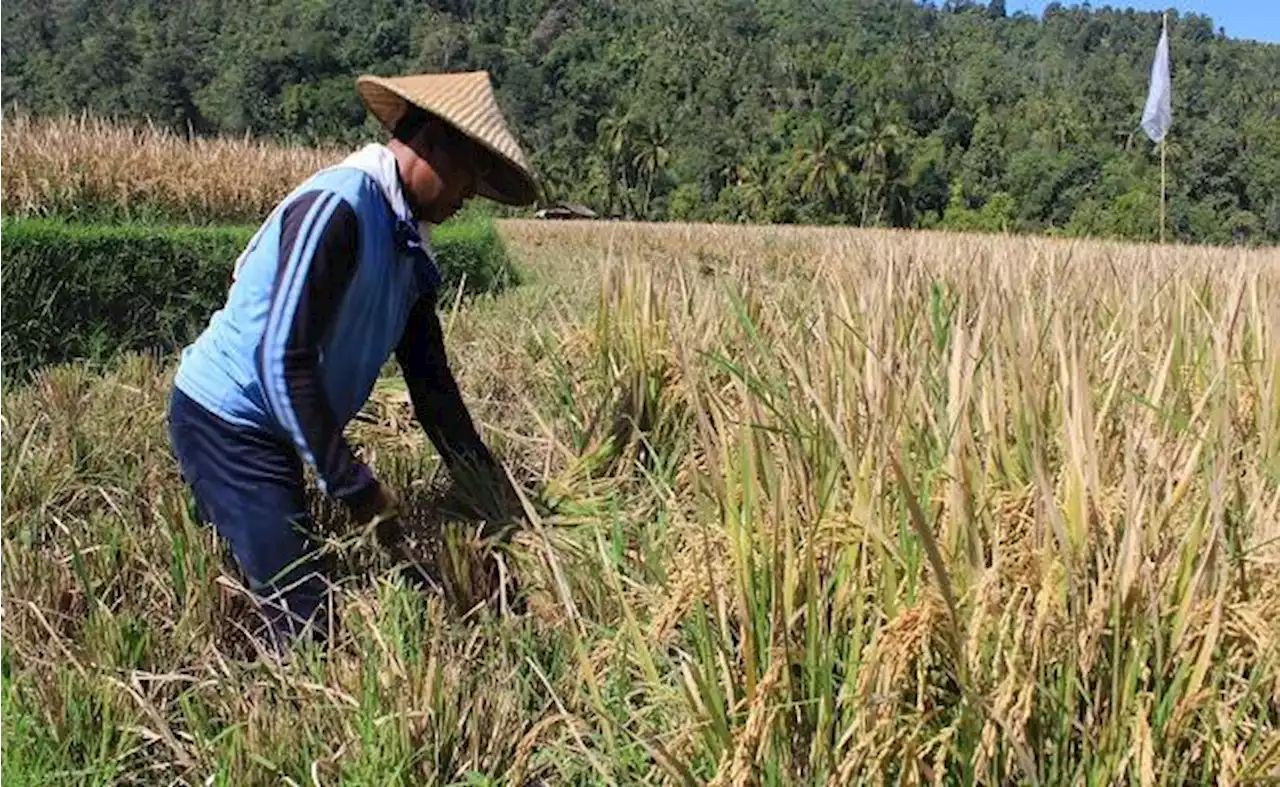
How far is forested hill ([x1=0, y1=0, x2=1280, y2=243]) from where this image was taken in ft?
197

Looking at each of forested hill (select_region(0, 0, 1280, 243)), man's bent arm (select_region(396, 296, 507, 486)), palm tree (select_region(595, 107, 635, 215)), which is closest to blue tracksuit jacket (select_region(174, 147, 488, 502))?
man's bent arm (select_region(396, 296, 507, 486))

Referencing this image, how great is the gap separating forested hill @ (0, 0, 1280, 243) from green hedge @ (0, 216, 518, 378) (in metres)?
37.4

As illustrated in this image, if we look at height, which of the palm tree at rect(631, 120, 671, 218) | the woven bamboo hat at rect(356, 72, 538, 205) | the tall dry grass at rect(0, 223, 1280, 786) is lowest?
the tall dry grass at rect(0, 223, 1280, 786)

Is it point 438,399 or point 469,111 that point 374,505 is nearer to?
point 438,399

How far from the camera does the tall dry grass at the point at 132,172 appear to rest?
26.4ft

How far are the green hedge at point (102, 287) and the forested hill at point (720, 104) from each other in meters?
37.4

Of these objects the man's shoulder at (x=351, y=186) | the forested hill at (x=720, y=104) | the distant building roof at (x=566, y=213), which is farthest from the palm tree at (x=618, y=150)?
the man's shoulder at (x=351, y=186)

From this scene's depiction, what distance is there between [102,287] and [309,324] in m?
4.60

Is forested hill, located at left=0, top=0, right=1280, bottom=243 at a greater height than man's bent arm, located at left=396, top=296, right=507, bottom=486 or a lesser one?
greater

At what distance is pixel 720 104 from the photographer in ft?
284

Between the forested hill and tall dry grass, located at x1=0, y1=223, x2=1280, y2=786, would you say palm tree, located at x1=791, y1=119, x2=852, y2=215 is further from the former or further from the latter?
tall dry grass, located at x1=0, y1=223, x2=1280, y2=786

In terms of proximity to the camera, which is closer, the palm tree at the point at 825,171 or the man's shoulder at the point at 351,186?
the man's shoulder at the point at 351,186

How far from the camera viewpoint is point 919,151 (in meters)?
72.8

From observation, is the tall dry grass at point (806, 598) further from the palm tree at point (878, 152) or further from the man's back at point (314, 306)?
the palm tree at point (878, 152)
